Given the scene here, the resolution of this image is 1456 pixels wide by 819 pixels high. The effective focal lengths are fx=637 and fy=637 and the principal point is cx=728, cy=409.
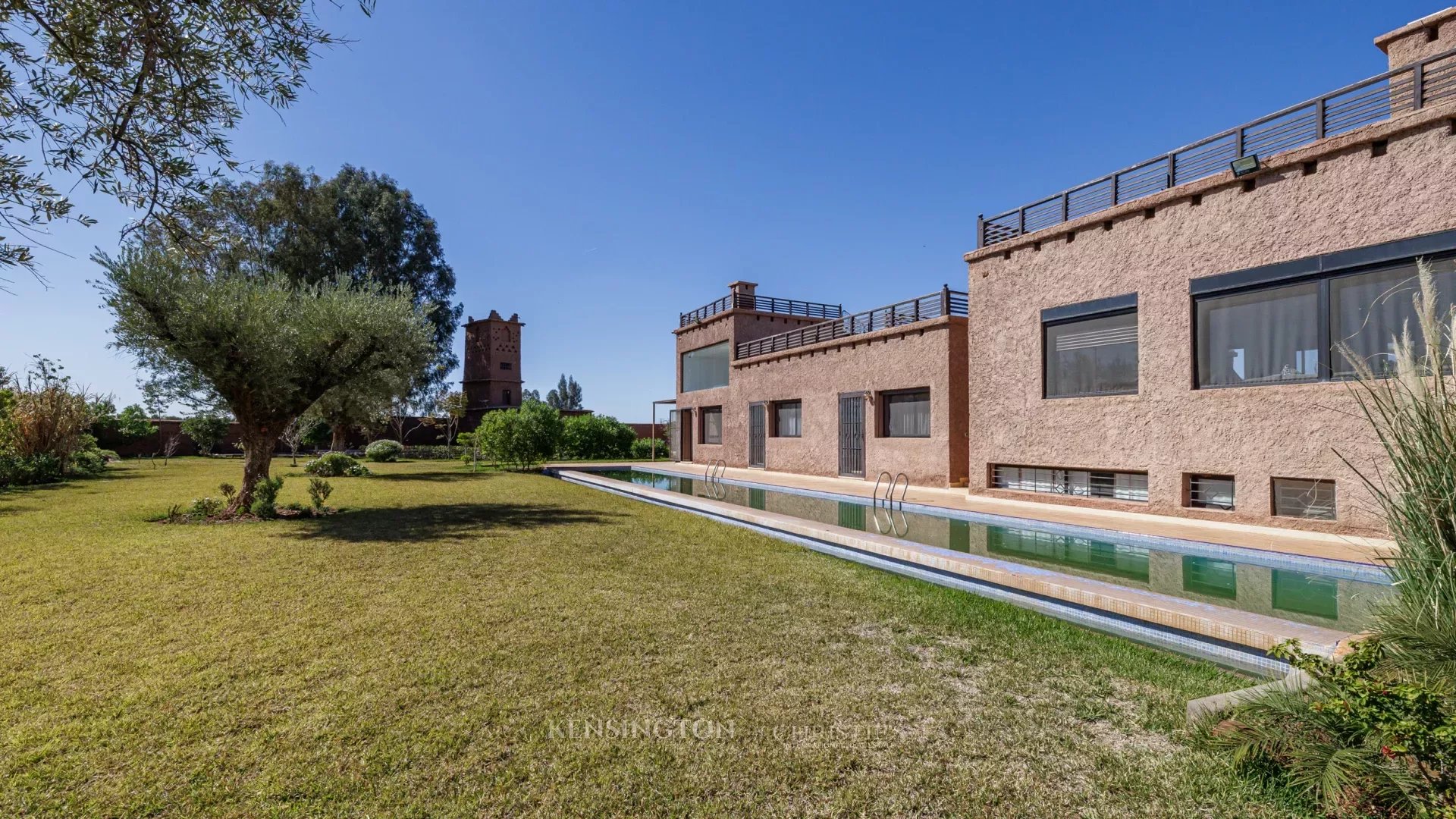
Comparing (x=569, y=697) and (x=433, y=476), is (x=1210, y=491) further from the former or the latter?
(x=433, y=476)

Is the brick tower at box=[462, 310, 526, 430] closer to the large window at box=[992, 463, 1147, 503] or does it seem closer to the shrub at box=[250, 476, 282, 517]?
the shrub at box=[250, 476, 282, 517]

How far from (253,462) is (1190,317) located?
15.1 meters

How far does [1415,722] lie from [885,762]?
5.64ft

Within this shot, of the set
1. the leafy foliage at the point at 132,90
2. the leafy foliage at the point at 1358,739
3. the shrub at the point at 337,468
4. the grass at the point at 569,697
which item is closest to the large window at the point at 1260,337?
the grass at the point at 569,697

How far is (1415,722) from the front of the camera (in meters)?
1.91

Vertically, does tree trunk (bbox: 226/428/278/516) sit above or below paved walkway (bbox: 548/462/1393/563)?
above

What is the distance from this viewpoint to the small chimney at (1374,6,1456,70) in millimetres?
7633

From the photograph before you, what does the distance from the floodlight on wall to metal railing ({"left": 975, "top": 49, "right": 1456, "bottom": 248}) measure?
0.71 feet

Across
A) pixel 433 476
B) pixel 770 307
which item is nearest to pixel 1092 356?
pixel 770 307

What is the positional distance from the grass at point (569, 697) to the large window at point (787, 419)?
42.6 ft

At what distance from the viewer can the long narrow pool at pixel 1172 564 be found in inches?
205

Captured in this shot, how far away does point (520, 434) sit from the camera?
72.6ft

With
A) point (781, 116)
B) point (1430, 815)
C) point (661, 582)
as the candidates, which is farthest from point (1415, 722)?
point (781, 116)

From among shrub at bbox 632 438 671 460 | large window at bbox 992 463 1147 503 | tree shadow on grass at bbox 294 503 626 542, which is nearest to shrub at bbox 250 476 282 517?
tree shadow on grass at bbox 294 503 626 542
